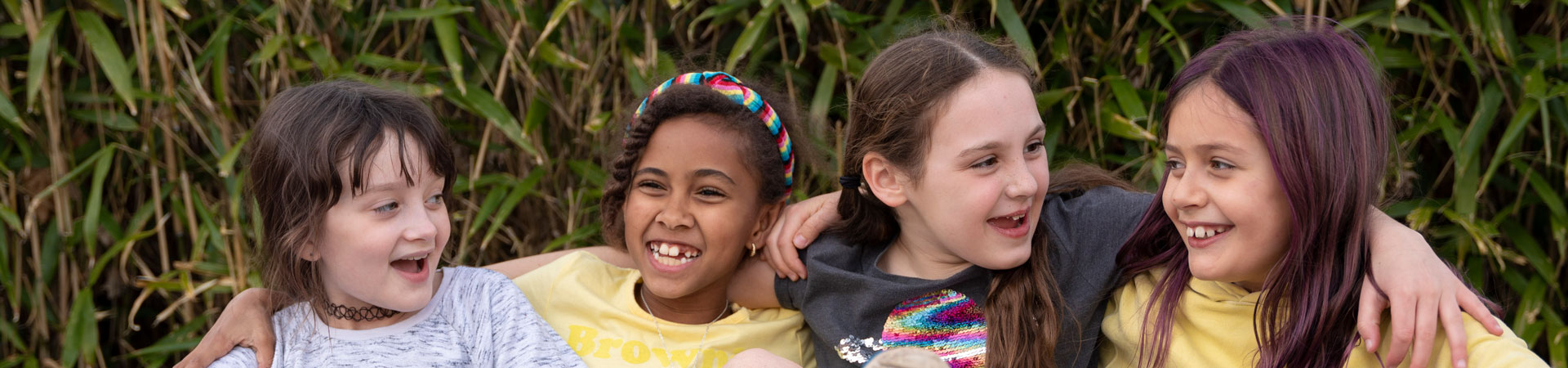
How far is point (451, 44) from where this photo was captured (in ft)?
7.91

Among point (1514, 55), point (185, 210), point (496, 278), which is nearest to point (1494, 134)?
point (1514, 55)

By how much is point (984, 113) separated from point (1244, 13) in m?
0.78

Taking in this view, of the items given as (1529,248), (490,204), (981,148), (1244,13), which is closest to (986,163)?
(981,148)

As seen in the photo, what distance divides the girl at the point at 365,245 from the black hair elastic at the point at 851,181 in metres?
0.54

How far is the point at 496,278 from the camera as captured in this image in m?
1.99

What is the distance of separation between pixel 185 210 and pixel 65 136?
1.01 ft

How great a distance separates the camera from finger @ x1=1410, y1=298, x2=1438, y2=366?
1380 millimetres

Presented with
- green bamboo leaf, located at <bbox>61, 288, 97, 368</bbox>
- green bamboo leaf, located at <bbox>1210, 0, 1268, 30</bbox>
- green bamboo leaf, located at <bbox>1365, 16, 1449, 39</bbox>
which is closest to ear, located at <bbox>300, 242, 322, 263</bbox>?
green bamboo leaf, located at <bbox>61, 288, 97, 368</bbox>

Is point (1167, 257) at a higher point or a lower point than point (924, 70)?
lower

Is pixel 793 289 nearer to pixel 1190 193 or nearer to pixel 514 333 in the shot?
pixel 514 333

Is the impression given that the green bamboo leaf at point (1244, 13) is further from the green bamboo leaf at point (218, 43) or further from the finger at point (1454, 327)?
the green bamboo leaf at point (218, 43)

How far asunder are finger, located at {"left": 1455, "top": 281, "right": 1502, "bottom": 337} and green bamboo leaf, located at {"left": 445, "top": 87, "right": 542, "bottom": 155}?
170cm

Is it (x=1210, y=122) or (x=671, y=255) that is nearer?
(x=1210, y=122)

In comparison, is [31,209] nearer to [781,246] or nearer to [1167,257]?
[781,246]
